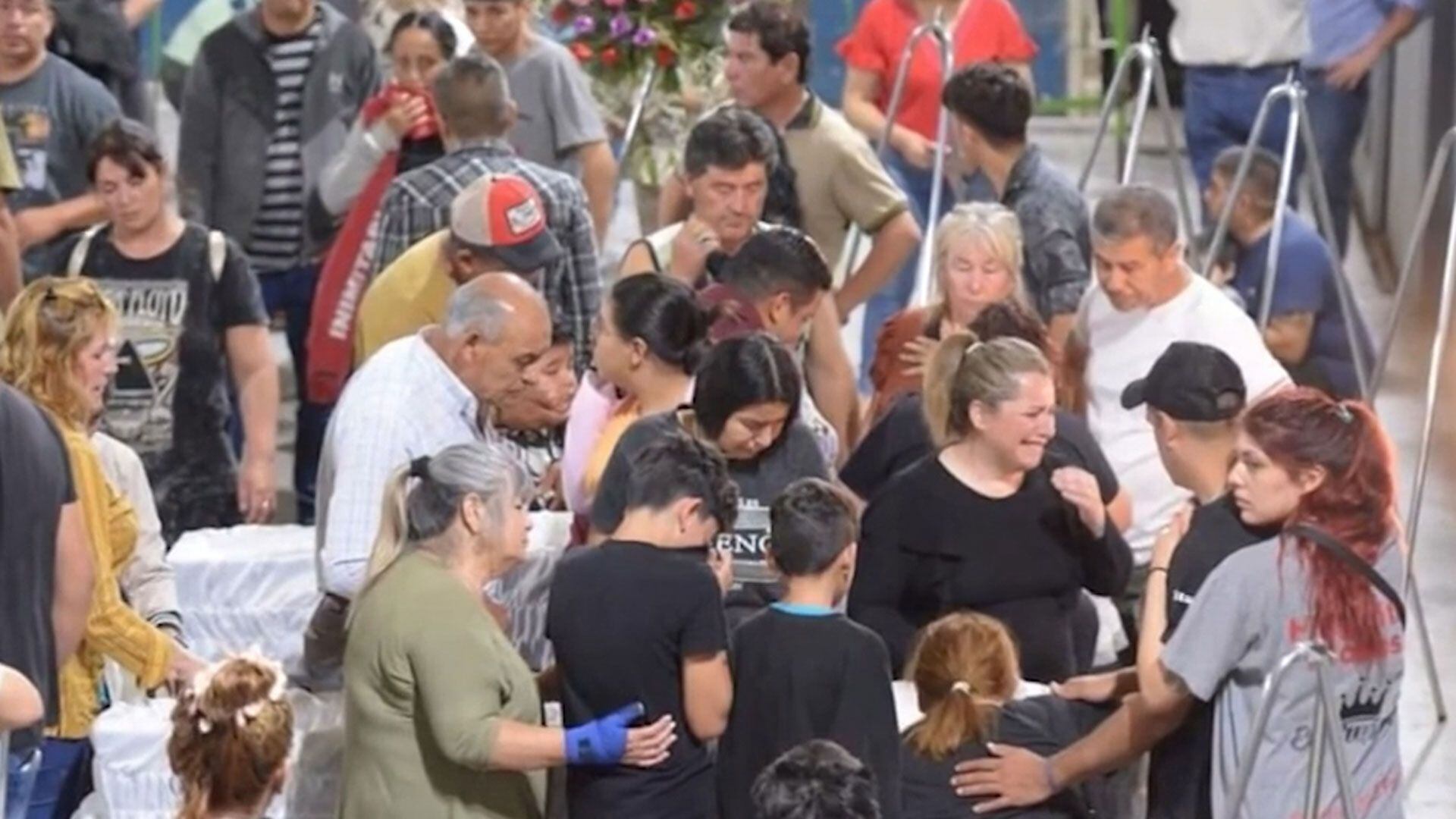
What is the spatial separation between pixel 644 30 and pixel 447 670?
5.43 meters

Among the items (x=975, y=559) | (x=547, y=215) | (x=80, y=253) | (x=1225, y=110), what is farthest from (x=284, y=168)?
(x=975, y=559)

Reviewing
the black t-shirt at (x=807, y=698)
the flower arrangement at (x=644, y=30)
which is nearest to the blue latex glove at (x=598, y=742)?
the black t-shirt at (x=807, y=698)

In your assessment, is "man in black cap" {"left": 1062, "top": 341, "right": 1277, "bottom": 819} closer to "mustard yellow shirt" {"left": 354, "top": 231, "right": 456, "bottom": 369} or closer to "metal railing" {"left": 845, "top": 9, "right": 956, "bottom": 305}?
"mustard yellow shirt" {"left": 354, "top": 231, "right": 456, "bottom": 369}

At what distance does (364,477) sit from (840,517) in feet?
3.41

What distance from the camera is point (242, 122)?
9.09 metres

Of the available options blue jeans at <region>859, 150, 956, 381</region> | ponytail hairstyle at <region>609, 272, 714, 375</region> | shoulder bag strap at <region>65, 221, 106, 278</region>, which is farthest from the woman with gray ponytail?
blue jeans at <region>859, 150, 956, 381</region>

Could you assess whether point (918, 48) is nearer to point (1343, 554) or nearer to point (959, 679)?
point (959, 679)

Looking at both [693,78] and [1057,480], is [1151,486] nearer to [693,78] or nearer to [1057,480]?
[1057,480]

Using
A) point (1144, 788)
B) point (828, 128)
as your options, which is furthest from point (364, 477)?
point (828, 128)

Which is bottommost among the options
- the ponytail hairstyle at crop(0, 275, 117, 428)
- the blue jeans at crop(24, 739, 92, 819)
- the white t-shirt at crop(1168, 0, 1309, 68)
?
the blue jeans at crop(24, 739, 92, 819)

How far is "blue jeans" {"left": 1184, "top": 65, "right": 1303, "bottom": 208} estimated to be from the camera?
10062mm

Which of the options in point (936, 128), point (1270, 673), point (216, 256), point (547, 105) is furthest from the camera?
point (936, 128)

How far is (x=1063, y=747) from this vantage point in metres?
6.15

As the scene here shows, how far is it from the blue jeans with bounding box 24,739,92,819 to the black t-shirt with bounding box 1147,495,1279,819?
2018 millimetres
